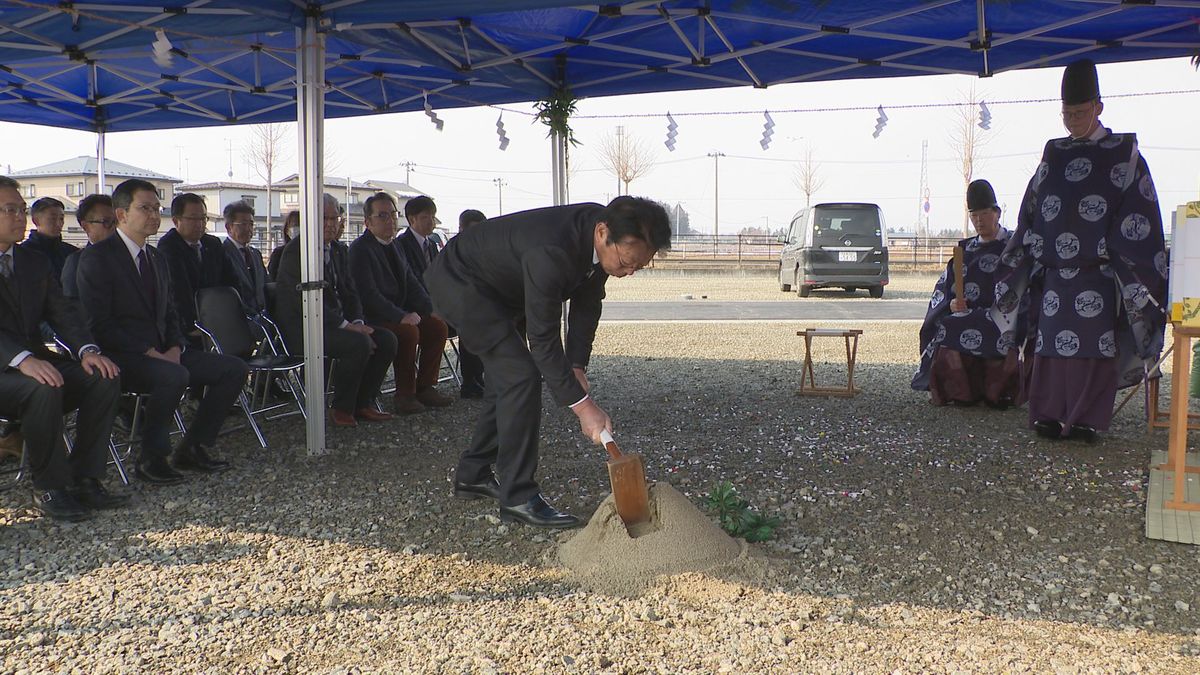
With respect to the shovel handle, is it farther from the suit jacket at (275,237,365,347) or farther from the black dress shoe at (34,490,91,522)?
the suit jacket at (275,237,365,347)

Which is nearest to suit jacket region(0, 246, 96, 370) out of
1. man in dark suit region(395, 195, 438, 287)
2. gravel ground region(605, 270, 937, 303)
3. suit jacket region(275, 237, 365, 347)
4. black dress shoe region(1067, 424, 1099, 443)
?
suit jacket region(275, 237, 365, 347)

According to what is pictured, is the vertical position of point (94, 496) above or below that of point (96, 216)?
below

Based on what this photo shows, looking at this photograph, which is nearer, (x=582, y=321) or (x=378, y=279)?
(x=582, y=321)

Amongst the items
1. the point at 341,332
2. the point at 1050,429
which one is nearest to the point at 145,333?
the point at 341,332

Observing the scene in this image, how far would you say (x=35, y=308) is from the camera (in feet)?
12.7

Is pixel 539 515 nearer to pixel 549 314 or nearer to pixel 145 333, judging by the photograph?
pixel 549 314

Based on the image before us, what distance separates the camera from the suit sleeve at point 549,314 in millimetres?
3176

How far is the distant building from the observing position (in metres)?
30.7

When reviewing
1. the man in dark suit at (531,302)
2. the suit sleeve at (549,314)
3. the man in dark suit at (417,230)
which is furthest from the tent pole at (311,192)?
the suit sleeve at (549,314)

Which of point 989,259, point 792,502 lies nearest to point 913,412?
point 989,259

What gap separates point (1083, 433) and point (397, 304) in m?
4.33

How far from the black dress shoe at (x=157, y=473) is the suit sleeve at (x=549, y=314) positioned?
2.11m

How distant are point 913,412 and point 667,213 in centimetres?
365

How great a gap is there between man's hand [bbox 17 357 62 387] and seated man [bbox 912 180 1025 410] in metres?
5.13
